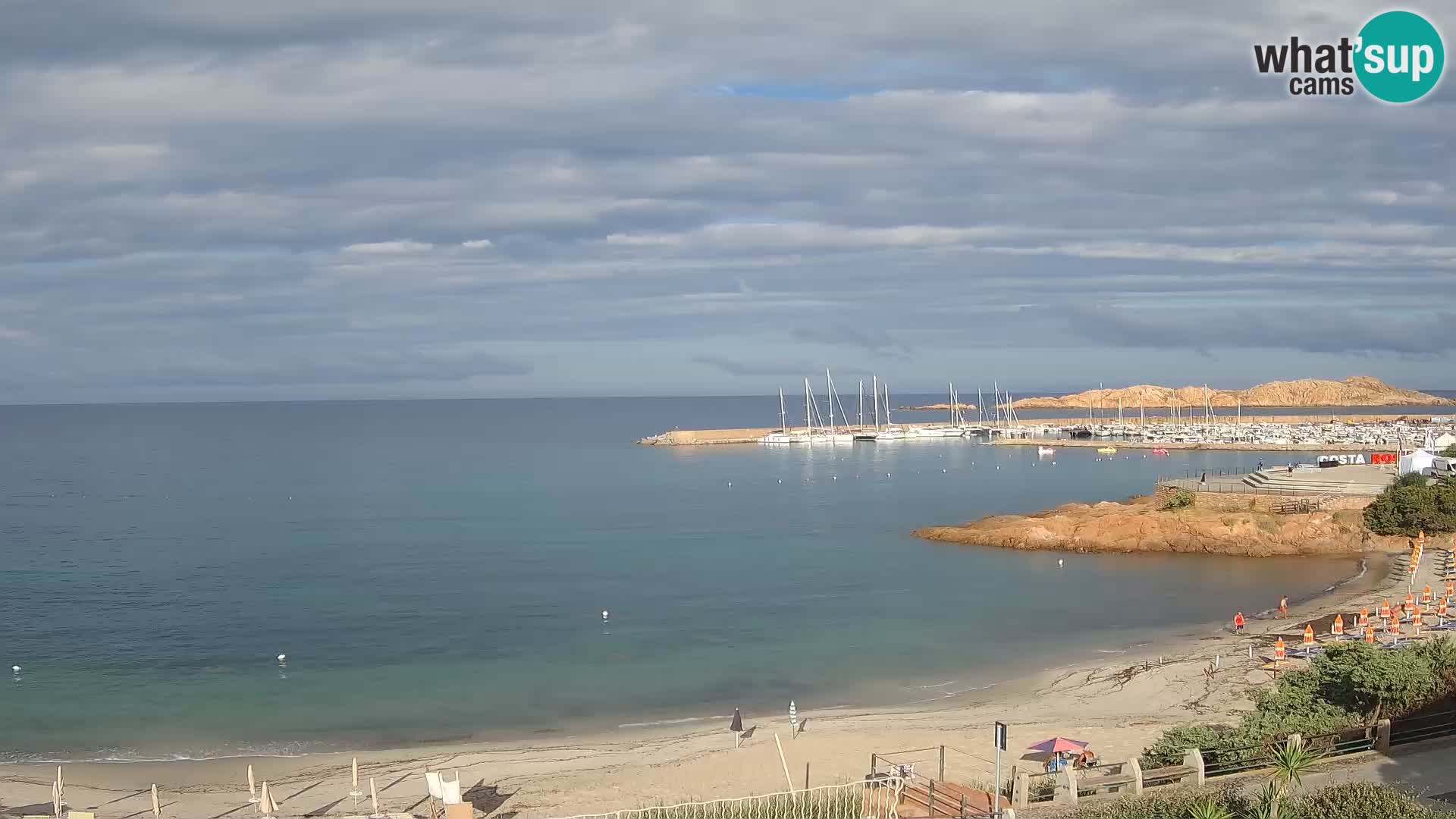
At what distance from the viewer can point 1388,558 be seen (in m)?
50.0

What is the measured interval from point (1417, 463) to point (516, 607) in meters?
46.6

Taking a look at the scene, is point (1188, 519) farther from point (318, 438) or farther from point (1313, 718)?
point (318, 438)

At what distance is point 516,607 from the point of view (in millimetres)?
46000

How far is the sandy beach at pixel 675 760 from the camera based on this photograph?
2248cm

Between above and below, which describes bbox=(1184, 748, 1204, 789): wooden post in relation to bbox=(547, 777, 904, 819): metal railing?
above

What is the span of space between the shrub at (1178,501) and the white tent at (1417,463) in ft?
36.3

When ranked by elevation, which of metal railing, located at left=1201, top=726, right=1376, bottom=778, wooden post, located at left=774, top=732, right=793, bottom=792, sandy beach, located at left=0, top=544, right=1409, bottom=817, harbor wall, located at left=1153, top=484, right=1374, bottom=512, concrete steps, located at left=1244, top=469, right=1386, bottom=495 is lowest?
sandy beach, located at left=0, top=544, right=1409, bottom=817

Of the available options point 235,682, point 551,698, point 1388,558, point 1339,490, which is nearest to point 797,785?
point 551,698

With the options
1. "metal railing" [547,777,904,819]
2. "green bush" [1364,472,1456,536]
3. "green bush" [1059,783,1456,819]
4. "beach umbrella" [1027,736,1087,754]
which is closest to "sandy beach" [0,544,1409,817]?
"beach umbrella" [1027,736,1087,754]

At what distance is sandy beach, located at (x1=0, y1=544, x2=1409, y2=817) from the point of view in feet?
73.8

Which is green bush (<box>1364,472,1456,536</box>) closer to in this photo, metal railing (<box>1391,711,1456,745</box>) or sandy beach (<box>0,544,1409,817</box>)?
sandy beach (<box>0,544,1409,817</box>)

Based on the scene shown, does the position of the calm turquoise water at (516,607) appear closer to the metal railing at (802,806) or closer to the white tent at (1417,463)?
the metal railing at (802,806)

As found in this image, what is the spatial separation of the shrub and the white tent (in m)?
11.1

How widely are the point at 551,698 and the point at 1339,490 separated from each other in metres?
45.7
